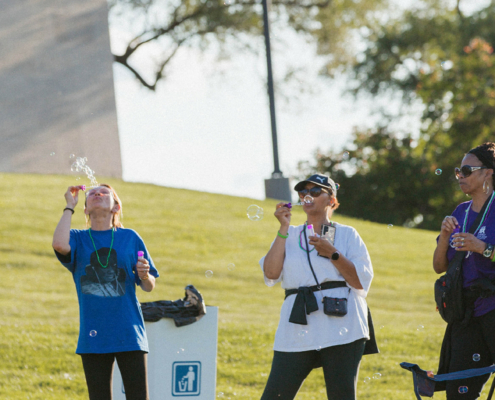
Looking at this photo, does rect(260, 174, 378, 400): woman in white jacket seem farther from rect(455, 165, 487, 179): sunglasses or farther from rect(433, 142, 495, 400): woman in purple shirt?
rect(455, 165, 487, 179): sunglasses

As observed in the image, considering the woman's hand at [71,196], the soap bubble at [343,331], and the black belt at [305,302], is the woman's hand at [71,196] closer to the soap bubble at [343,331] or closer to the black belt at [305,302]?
the black belt at [305,302]

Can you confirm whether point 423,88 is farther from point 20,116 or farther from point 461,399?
point 461,399

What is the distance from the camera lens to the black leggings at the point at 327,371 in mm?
3562

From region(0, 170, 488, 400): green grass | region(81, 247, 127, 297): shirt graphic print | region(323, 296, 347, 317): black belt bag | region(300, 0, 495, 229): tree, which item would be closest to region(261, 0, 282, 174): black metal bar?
region(0, 170, 488, 400): green grass

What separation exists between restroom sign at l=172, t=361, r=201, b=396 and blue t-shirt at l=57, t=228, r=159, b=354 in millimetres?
1214

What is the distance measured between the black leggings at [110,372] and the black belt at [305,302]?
0.86 meters

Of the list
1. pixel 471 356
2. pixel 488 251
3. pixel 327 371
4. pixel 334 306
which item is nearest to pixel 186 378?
pixel 327 371

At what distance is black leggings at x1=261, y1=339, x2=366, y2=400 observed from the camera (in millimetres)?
3562

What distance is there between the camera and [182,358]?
492 centimetres

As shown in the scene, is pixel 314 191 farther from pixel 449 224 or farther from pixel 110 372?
pixel 110 372

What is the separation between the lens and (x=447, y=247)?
3.88 metres

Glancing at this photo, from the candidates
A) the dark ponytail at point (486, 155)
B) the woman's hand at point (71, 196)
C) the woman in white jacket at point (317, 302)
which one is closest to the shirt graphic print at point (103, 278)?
the woman's hand at point (71, 196)

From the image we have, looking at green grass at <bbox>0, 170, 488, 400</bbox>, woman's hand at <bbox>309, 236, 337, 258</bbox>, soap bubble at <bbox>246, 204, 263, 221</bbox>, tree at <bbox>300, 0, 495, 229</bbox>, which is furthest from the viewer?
tree at <bbox>300, 0, 495, 229</bbox>

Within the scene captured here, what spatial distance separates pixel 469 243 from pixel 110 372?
6.59ft
